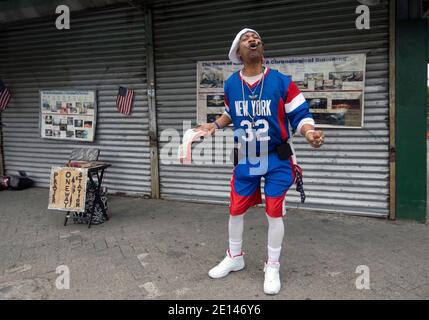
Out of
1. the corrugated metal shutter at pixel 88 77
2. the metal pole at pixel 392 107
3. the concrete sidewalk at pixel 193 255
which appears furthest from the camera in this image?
the corrugated metal shutter at pixel 88 77

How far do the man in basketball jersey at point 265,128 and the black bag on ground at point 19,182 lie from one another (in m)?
5.30

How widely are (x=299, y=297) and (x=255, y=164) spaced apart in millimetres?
1128

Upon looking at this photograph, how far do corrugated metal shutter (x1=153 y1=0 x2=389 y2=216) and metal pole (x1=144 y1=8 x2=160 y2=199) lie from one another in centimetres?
9

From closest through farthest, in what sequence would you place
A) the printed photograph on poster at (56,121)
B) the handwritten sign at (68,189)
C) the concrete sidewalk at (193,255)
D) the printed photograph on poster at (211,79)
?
the concrete sidewalk at (193,255) → the handwritten sign at (68,189) → the printed photograph on poster at (211,79) → the printed photograph on poster at (56,121)

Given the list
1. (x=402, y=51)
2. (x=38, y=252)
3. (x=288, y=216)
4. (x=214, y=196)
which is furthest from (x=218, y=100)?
(x=38, y=252)

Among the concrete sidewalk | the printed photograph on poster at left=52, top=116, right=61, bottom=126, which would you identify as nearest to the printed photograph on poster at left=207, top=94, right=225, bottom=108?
the concrete sidewalk

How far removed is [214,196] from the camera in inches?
241

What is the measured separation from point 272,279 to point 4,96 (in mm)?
6345

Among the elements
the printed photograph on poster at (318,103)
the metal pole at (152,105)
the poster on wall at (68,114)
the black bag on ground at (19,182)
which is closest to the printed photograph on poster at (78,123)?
the poster on wall at (68,114)

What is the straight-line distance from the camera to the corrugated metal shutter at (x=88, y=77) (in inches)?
253

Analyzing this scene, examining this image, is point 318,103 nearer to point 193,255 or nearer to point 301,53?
point 301,53

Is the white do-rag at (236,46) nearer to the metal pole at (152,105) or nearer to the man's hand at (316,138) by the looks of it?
the man's hand at (316,138)

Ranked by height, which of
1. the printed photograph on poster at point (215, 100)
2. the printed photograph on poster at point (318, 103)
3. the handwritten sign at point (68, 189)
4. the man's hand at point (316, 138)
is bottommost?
the handwritten sign at point (68, 189)

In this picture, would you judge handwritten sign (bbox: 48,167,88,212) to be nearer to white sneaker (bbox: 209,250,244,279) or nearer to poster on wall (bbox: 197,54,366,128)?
white sneaker (bbox: 209,250,244,279)
